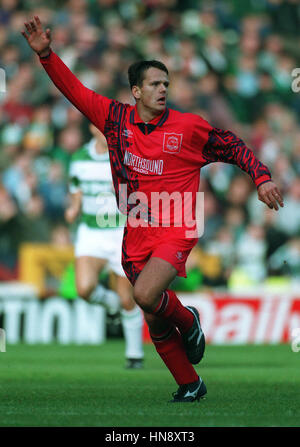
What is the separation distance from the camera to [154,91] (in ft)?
23.4

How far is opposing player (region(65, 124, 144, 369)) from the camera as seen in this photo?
1058 centimetres

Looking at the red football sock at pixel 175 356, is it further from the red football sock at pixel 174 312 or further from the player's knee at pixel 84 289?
the player's knee at pixel 84 289

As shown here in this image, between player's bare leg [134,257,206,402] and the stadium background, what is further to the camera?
the stadium background

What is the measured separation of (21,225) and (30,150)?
1.57m

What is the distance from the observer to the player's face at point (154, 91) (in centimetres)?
711

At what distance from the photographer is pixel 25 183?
1547 cm

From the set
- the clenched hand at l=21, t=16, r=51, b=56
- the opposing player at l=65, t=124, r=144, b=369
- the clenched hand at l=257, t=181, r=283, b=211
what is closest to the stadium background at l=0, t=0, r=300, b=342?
the opposing player at l=65, t=124, r=144, b=369

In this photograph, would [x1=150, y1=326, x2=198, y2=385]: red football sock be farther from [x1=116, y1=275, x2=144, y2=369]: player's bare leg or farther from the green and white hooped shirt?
the green and white hooped shirt

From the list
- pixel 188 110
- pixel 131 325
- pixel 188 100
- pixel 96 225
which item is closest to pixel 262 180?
pixel 131 325

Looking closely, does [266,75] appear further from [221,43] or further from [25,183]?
[25,183]

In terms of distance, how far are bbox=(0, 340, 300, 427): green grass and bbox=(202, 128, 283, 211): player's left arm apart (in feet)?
4.50

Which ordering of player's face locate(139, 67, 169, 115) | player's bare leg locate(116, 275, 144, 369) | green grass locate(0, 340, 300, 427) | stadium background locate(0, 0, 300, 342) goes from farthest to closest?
stadium background locate(0, 0, 300, 342) < player's bare leg locate(116, 275, 144, 369) < player's face locate(139, 67, 169, 115) < green grass locate(0, 340, 300, 427)
